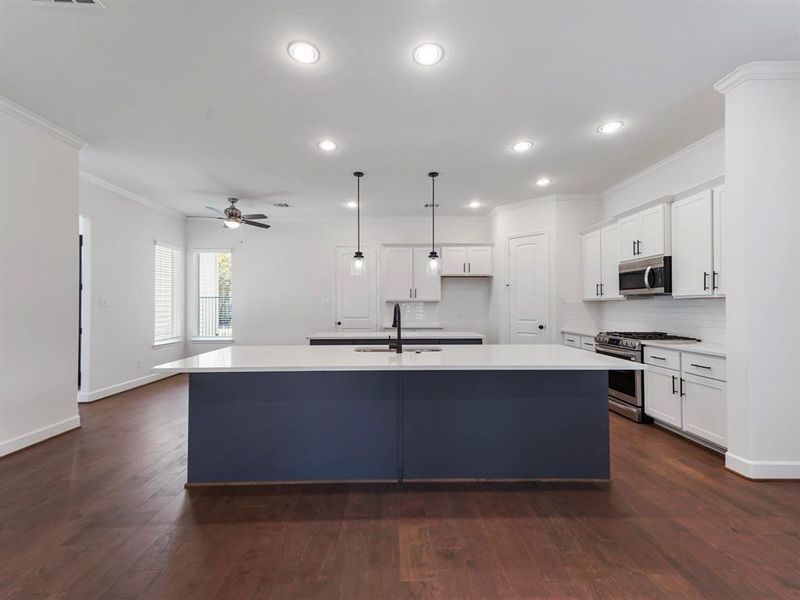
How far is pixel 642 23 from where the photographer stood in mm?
2107

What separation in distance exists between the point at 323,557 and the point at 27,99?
155 inches

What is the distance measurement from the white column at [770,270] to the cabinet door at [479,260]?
3802 millimetres

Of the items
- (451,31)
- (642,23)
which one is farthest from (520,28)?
(642,23)

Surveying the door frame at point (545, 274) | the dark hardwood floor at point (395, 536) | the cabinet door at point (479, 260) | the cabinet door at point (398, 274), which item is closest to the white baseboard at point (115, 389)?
the dark hardwood floor at point (395, 536)

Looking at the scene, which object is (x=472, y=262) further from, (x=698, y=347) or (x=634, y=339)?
(x=698, y=347)

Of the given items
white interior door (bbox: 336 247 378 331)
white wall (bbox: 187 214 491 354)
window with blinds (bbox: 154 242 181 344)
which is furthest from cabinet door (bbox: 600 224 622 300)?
window with blinds (bbox: 154 242 181 344)

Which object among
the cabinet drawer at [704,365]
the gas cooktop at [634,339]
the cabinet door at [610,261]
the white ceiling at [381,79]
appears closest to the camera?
the white ceiling at [381,79]

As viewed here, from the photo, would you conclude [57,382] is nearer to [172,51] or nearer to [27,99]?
[27,99]

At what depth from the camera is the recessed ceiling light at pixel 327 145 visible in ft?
12.0

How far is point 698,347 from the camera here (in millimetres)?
3199

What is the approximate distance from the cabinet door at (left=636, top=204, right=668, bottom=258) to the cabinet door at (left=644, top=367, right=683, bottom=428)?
3.91 feet

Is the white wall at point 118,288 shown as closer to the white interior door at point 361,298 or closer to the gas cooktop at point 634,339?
the white interior door at point 361,298

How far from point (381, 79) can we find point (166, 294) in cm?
541

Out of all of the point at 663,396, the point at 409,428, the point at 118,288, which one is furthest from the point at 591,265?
the point at 118,288
